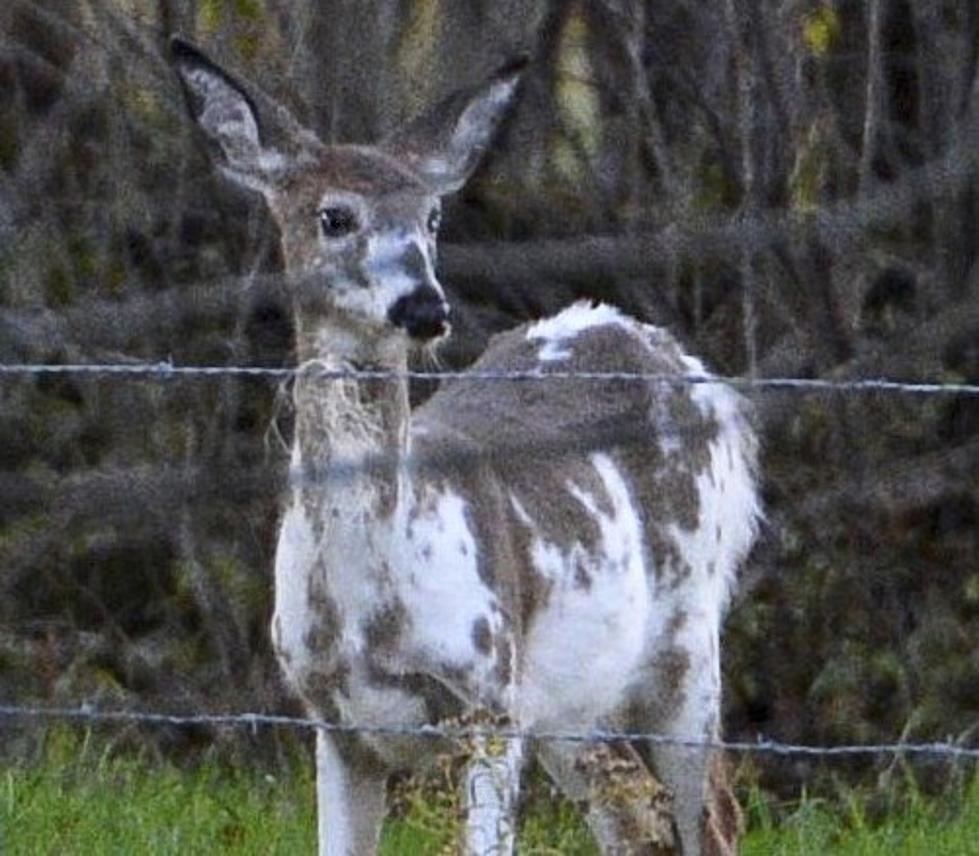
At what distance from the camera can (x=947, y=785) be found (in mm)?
8297

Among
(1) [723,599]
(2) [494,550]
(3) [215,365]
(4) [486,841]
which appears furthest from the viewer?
(3) [215,365]

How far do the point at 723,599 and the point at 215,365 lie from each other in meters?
2.08

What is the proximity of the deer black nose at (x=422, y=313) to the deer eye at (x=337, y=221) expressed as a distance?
460 mm

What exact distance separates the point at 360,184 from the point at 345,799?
1349 millimetres

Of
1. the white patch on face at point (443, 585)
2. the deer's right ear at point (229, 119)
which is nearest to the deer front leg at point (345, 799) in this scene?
the white patch on face at point (443, 585)

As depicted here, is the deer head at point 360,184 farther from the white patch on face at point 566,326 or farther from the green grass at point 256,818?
the green grass at point 256,818

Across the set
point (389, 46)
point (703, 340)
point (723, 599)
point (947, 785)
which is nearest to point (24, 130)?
point (389, 46)

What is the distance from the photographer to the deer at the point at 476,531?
665 centimetres

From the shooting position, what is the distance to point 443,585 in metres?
6.75

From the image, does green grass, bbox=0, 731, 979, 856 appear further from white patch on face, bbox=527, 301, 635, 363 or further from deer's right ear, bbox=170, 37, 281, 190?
deer's right ear, bbox=170, 37, 281, 190

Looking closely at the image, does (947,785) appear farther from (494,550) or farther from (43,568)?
(43,568)

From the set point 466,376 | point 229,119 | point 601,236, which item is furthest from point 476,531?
point 601,236

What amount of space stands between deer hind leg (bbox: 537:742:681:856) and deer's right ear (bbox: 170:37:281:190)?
4.77ft

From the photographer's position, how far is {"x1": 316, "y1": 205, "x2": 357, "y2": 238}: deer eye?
7.09 m
